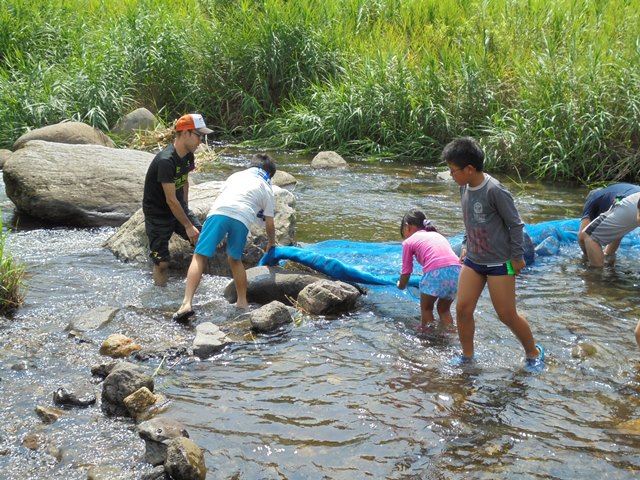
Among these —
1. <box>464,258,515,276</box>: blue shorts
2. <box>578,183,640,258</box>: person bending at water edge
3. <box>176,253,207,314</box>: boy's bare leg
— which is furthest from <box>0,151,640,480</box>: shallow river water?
<box>464,258,515,276</box>: blue shorts

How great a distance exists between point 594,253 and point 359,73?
24.3 feet

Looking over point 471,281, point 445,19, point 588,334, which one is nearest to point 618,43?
point 445,19

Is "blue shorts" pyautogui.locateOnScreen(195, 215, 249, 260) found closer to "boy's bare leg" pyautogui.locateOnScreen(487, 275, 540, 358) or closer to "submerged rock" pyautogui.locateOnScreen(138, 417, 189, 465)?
"boy's bare leg" pyautogui.locateOnScreen(487, 275, 540, 358)

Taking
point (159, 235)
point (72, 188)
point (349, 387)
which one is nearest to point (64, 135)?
point (72, 188)

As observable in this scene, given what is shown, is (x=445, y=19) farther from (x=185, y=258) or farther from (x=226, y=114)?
(x=185, y=258)

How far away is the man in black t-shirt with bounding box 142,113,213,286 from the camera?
Result: 648 cm

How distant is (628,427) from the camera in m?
4.33

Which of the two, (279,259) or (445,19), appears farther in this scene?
(445,19)

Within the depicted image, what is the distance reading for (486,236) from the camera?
475 cm

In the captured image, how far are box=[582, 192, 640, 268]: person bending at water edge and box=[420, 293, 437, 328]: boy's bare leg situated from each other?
2.37 meters

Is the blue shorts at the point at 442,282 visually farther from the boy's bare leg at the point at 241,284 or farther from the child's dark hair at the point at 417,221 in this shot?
the boy's bare leg at the point at 241,284

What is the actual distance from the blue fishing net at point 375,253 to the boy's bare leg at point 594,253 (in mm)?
425

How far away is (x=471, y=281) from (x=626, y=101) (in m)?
7.23

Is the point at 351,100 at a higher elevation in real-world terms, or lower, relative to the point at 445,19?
lower
